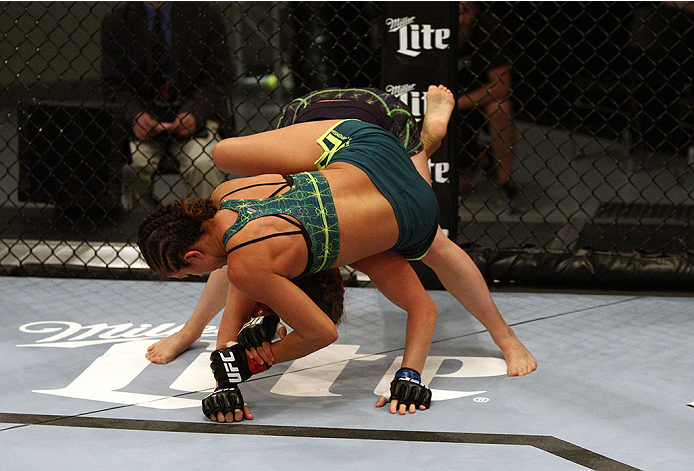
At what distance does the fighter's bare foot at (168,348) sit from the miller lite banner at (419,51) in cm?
106

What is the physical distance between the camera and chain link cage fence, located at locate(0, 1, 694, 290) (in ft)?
9.57

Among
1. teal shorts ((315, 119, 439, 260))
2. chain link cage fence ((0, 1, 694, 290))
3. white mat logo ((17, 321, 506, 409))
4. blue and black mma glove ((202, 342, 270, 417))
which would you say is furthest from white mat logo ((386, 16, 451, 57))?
blue and black mma glove ((202, 342, 270, 417))

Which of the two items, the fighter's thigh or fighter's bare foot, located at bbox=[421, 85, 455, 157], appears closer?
the fighter's thigh

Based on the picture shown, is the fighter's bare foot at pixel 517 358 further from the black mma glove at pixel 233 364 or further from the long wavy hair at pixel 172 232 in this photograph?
the long wavy hair at pixel 172 232

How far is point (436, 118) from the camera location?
7.18 ft

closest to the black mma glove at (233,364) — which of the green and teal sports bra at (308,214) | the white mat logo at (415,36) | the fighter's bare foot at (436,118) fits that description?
the green and teal sports bra at (308,214)

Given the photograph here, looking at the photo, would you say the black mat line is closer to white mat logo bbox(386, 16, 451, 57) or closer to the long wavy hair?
the long wavy hair

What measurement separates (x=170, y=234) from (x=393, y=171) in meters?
0.51

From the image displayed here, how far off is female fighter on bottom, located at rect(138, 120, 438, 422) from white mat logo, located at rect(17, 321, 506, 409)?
0.56ft

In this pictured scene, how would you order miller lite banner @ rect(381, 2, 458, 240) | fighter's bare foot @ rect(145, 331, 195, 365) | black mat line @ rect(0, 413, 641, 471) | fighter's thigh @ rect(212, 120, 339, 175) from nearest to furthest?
black mat line @ rect(0, 413, 641, 471), fighter's thigh @ rect(212, 120, 339, 175), fighter's bare foot @ rect(145, 331, 195, 365), miller lite banner @ rect(381, 2, 458, 240)

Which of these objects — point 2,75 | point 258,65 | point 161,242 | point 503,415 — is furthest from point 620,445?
point 2,75

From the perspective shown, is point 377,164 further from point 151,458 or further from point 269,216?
point 151,458

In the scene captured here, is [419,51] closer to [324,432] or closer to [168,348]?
[168,348]

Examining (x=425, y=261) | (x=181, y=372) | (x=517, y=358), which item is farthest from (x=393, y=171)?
(x=181, y=372)
